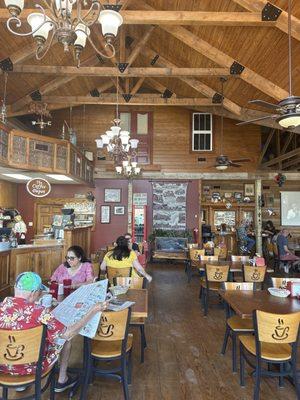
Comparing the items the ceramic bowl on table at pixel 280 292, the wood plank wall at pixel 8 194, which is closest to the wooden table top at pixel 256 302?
the ceramic bowl on table at pixel 280 292

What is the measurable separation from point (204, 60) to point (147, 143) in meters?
4.59

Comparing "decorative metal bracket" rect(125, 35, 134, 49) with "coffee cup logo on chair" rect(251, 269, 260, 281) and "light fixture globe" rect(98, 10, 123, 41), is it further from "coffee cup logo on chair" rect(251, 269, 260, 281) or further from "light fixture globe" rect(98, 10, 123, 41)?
"coffee cup logo on chair" rect(251, 269, 260, 281)

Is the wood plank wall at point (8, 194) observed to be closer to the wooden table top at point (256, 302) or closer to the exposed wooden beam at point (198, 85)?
the exposed wooden beam at point (198, 85)

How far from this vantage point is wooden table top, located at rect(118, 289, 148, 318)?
2.66 m

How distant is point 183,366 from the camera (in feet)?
10.5

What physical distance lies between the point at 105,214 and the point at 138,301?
8396mm

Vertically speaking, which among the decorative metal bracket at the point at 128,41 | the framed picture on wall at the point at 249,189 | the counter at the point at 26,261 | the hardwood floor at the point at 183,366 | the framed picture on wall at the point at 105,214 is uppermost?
the decorative metal bracket at the point at 128,41

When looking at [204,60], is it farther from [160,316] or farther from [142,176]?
[160,316]

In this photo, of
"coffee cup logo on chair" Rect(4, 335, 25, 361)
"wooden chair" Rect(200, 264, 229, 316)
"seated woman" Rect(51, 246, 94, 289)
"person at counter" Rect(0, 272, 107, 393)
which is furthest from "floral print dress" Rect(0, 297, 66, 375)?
"wooden chair" Rect(200, 264, 229, 316)

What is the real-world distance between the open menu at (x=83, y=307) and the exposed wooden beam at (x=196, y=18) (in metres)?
4.23

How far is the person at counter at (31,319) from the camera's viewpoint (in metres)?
2.02

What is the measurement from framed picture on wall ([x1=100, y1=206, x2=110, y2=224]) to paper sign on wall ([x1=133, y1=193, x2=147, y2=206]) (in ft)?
3.43

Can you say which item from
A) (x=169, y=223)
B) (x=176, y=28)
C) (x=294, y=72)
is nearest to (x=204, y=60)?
(x=176, y=28)

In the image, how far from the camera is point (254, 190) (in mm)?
11930
